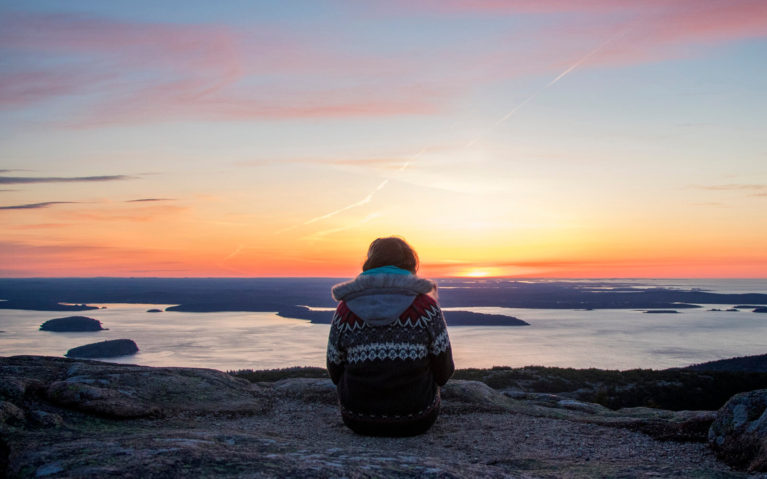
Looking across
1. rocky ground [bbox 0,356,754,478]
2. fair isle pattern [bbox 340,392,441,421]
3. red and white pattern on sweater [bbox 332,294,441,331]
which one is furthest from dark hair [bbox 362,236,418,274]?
rocky ground [bbox 0,356,754,478]

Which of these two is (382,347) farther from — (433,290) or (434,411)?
(434,411)

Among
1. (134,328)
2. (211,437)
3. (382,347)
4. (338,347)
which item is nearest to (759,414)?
(382,347)

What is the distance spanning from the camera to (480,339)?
365 ft

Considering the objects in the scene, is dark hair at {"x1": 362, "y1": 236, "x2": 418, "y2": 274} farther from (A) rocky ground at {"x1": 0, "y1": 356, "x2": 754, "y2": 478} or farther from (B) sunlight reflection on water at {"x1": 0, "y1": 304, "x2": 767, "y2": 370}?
(B) sunlight reflection on water at {"x1": 0, "y1": 304, "x2": 767, "y2": 370}

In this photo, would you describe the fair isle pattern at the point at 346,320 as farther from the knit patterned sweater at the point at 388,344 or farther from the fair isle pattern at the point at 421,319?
the fair isle pattern at the point at 421,319

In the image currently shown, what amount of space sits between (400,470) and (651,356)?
91401 mm

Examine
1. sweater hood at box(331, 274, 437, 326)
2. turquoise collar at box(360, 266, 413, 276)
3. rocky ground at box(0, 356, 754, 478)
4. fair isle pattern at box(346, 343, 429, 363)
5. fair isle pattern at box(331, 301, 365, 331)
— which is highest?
turquoise collar at box(360, 266, 413, 276)

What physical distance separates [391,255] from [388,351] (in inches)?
47.6

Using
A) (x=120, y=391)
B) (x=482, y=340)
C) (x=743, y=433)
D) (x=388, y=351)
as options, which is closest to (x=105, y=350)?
(x=482, y=340)

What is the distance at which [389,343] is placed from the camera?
272 inches

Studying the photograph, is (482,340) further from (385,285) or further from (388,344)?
(385,285)

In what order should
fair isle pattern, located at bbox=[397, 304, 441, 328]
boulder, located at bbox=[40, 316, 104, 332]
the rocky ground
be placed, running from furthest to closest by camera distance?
boulder, located at bbox=[40, 316, 104, 332] < fair isle pattern, located at bbox=[397, 304, 441, 328] < the rocky ground

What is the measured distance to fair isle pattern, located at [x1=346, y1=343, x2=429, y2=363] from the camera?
22.7 ft

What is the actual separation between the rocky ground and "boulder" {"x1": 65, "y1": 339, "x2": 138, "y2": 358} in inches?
3291
